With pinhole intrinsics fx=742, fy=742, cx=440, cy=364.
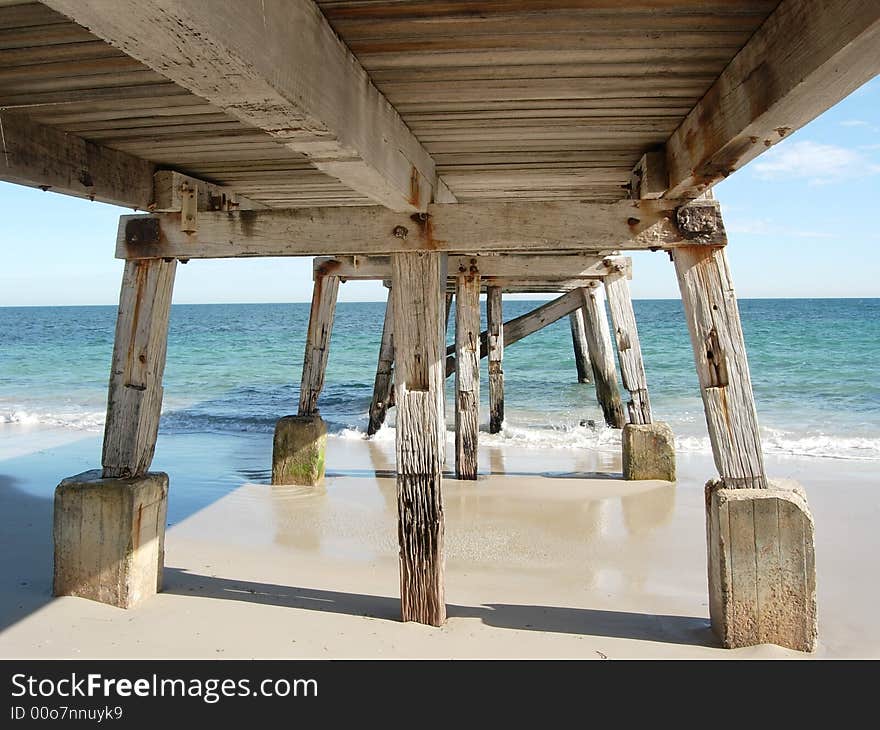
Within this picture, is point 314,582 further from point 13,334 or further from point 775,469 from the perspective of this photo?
point 13,334

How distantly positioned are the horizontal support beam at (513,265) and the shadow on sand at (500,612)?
4208 mm

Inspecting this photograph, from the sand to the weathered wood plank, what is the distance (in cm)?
94

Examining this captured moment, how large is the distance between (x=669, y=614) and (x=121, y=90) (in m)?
3.72

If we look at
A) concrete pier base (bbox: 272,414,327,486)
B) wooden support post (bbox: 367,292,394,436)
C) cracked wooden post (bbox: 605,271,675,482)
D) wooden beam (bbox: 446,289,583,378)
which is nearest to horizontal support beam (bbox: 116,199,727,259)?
concrete pier base (bbox: 272,414,327,486)

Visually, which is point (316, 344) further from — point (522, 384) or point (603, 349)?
point (522, 384)

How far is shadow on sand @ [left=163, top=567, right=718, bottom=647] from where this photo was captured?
3.81 m

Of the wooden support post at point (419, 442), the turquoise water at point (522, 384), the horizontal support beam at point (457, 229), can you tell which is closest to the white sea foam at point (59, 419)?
the turquoise water at point (522, 384)

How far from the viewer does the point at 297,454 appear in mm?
7598

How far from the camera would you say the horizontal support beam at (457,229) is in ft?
11.8

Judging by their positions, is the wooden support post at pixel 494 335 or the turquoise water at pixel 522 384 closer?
the wooden support post at pixel 494 335

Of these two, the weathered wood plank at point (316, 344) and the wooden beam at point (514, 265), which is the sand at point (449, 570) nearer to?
the weathered wood plank at point (316, 344)

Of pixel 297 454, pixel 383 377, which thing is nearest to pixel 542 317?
pixel 383 377

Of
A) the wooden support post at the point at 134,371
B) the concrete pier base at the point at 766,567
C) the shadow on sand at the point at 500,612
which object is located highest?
the wooden support post at the point at 134,371

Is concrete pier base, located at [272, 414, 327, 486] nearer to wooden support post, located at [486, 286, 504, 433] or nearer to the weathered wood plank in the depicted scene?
the weathered wood plank
